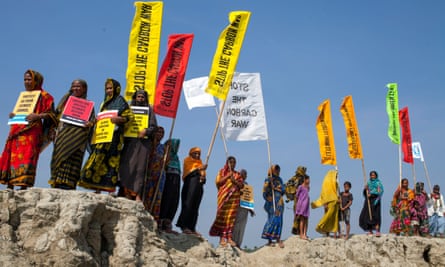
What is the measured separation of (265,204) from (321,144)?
264 centimetres

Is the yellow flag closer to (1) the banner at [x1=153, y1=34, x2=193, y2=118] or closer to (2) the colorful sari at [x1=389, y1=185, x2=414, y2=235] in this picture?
(2) the colorful sari at [x1=389, y1=185, x2=414, y2=235]

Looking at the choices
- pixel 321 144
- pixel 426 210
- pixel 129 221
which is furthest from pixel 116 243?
pixel 426 210

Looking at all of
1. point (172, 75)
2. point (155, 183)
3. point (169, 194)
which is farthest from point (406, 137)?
point (155, 183)

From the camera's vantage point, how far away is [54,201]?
6289 mm

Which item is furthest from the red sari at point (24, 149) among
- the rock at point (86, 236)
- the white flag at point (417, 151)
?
Answer: the white flag at point (417, 151)

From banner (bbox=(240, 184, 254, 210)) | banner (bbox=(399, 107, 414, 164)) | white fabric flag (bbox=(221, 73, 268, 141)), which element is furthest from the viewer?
banner (bbox=(399, 107, 414, 164))

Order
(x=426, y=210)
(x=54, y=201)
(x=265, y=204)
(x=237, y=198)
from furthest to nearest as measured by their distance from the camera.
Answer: (x=426, y=210) → (x=265, y=204) → (x=237, y=198) → (x=54, y=201)

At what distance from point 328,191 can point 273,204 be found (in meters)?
2.06

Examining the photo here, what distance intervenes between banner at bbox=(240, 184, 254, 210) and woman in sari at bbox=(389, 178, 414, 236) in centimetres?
474

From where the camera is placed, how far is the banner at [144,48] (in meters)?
8.25

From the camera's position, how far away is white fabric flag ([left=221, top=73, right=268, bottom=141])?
10672 millimetres

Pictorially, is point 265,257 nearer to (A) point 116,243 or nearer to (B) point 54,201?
(A) point 116,243

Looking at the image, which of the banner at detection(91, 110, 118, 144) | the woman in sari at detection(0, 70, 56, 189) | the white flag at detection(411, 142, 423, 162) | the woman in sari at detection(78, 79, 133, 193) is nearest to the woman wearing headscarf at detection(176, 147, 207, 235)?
the woman in sari at detection(78, 79, 133, 193)

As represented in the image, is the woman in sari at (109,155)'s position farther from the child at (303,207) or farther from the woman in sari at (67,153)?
the child at (303,207)
